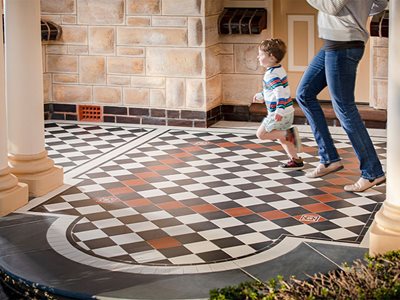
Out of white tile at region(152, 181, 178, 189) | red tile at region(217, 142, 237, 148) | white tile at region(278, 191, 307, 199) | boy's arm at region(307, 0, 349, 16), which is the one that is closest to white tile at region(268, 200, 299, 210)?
white tile at region(278, 191, 307, 199)

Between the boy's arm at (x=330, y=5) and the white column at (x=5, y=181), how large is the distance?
2.19m

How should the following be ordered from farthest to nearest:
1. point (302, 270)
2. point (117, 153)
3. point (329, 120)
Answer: point (329, 120)
point (117, 153)
point (302, 270)

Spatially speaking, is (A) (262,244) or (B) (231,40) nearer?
(A) (262,244)

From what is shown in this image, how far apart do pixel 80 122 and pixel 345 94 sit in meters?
3.75

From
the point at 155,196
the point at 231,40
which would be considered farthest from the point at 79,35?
the point at 155,196

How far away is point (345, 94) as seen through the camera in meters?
7.13

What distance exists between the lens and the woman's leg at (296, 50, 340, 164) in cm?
747

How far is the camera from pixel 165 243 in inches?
242

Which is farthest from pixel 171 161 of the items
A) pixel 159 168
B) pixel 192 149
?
pixel 192 149

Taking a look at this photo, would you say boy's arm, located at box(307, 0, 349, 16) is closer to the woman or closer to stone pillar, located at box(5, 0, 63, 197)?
the woman

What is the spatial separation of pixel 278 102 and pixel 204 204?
1268 mm

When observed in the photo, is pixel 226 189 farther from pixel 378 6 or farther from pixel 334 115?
pixel 334 115

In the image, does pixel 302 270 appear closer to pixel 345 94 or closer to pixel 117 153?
pixel 345 94

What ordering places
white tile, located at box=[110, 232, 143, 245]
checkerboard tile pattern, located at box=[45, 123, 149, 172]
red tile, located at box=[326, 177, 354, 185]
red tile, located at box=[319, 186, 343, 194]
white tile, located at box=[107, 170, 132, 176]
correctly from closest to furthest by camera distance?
white tile, located at box=[110, 232, 143, 245], red tile, located at box=[319, 186, 343, 194], red tile, located at box=[326, 177, 354, 185], white tile, located at box=[107, 170, 132, 176], checkerboard tile pattern, located at box=[45, 123, 149, 172]
